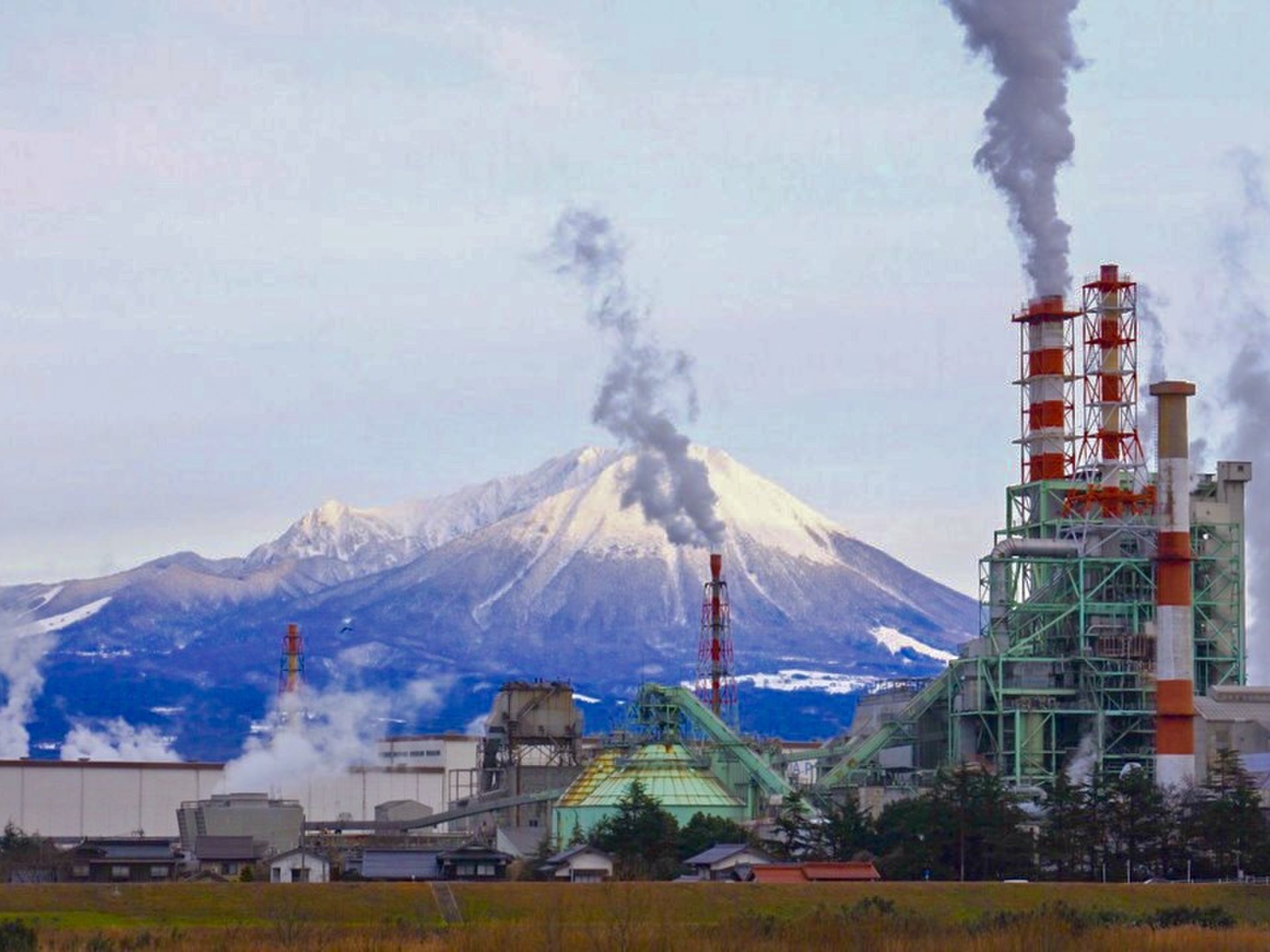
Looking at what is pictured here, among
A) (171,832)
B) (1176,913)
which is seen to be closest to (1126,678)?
(1176,913)

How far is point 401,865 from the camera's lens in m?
103

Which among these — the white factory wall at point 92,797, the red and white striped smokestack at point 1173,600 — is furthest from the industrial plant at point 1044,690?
the white factory wall at point 92,797

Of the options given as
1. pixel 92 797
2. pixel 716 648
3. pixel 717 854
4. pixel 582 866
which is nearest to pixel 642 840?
pixel 582 866

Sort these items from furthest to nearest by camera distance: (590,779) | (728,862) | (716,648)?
(716,648) → (590,779) → (728,862)

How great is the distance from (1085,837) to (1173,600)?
16.0m

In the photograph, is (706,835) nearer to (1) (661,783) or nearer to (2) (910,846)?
(1) (661,783)

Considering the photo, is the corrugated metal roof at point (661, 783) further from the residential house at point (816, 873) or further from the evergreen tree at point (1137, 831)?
the evergreen tree at point (1137, 831)

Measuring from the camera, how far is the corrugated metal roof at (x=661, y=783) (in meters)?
118

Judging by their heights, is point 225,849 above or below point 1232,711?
below

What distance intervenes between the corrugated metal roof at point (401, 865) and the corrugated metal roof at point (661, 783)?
13965 mm

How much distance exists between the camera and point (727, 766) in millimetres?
123750

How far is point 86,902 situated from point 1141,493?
54.4m

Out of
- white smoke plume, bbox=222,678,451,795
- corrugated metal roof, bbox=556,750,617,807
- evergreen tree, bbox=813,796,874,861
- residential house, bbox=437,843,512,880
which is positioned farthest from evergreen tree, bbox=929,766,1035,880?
white smoke plume, bbox=222,678,451,795

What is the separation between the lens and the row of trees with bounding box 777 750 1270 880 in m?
97.2
